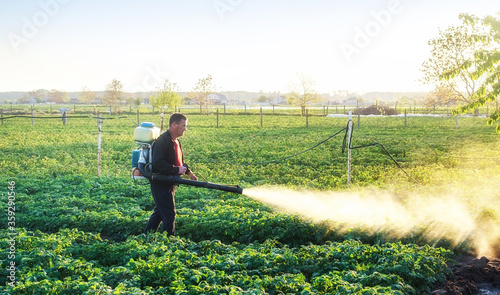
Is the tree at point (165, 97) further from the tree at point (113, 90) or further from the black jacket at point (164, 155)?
the black jacket at point (164, 155)

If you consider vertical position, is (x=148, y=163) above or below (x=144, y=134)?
below

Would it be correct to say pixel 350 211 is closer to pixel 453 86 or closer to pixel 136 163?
pixel 136 163

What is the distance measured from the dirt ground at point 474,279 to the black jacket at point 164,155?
453 centimetres

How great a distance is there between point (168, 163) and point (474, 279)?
5.22m

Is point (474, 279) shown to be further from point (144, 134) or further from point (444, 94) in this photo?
point (444, 94)

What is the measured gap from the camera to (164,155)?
25.8 ft

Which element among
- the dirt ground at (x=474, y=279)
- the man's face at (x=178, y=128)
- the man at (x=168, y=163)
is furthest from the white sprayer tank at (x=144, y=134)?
the dirt ground at (x=474, y=279)

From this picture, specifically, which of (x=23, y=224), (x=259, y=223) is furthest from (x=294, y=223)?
(x=23, y=224)

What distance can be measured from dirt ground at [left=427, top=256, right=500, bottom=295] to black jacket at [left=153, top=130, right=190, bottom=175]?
4.53 m

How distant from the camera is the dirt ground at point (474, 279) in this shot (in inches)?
250

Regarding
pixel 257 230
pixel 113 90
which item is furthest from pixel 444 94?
pixel 113 90

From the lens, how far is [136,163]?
8414 millimetres

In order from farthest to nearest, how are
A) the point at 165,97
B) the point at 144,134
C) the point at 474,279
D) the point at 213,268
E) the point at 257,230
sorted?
the point at 165,97 < the point at 257,230 < the point at 144,134 < the point at 474,279 < the point at 213,268

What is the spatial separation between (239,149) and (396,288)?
1592 cm
